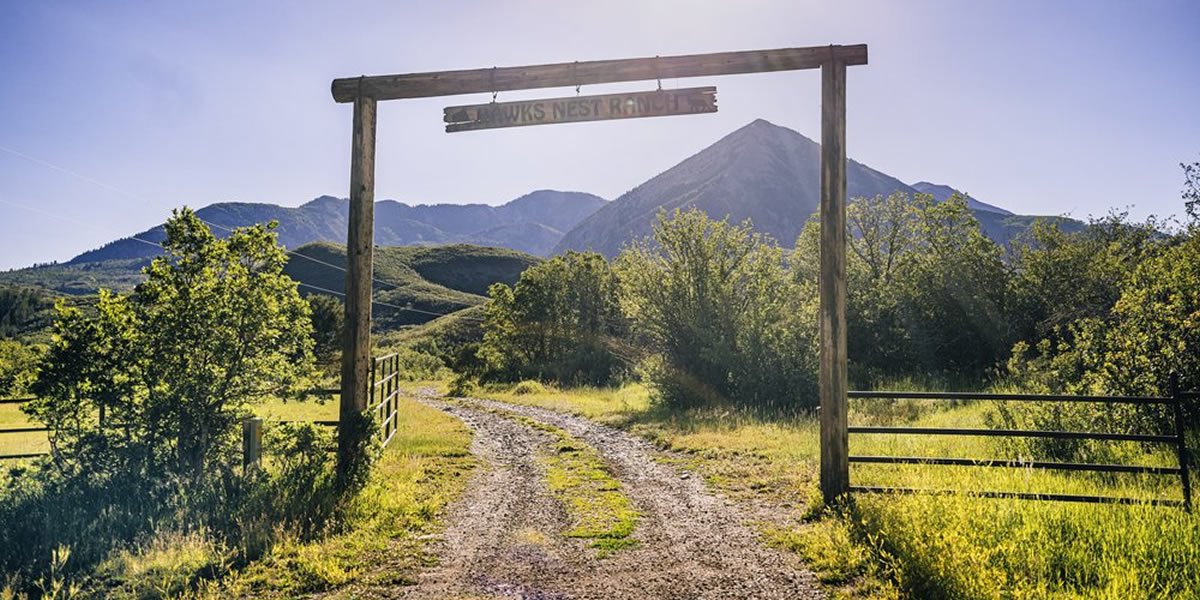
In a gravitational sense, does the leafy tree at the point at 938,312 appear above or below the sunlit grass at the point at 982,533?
above

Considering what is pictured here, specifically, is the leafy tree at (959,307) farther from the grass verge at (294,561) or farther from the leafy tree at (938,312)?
the grass verge at (294,561)

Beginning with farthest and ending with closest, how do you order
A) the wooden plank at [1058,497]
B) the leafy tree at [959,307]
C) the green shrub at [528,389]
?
the green shrub at [528,389] < the leafy tree at [959,307] < the wooden plank at [1058,497]

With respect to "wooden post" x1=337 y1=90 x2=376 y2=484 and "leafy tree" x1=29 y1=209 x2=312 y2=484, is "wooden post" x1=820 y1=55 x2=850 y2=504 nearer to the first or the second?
"wooden post" x1=337 y1=90 x2=376 y2=484

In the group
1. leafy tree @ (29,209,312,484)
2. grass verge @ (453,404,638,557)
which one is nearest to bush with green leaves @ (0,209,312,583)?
leafy tree @ (29,209,312,484)

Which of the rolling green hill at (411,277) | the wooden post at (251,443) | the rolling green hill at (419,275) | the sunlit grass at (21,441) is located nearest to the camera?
the wooden post at (251,443)

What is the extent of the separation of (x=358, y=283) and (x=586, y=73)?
14.4 feet

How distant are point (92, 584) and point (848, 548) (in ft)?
23.5

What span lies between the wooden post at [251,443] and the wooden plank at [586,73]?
4713mm

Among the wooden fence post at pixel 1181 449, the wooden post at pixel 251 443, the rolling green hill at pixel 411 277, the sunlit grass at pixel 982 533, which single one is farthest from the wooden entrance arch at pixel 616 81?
the rolling green hill at pixel 411 277

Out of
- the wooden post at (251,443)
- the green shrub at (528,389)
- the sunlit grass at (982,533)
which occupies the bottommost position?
the green shrub at (528,389)

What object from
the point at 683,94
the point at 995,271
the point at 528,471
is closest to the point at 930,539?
the point at 683,94

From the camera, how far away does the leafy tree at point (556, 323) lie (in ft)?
113

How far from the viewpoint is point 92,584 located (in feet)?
17.9

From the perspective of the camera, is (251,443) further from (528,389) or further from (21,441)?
(528,389)
